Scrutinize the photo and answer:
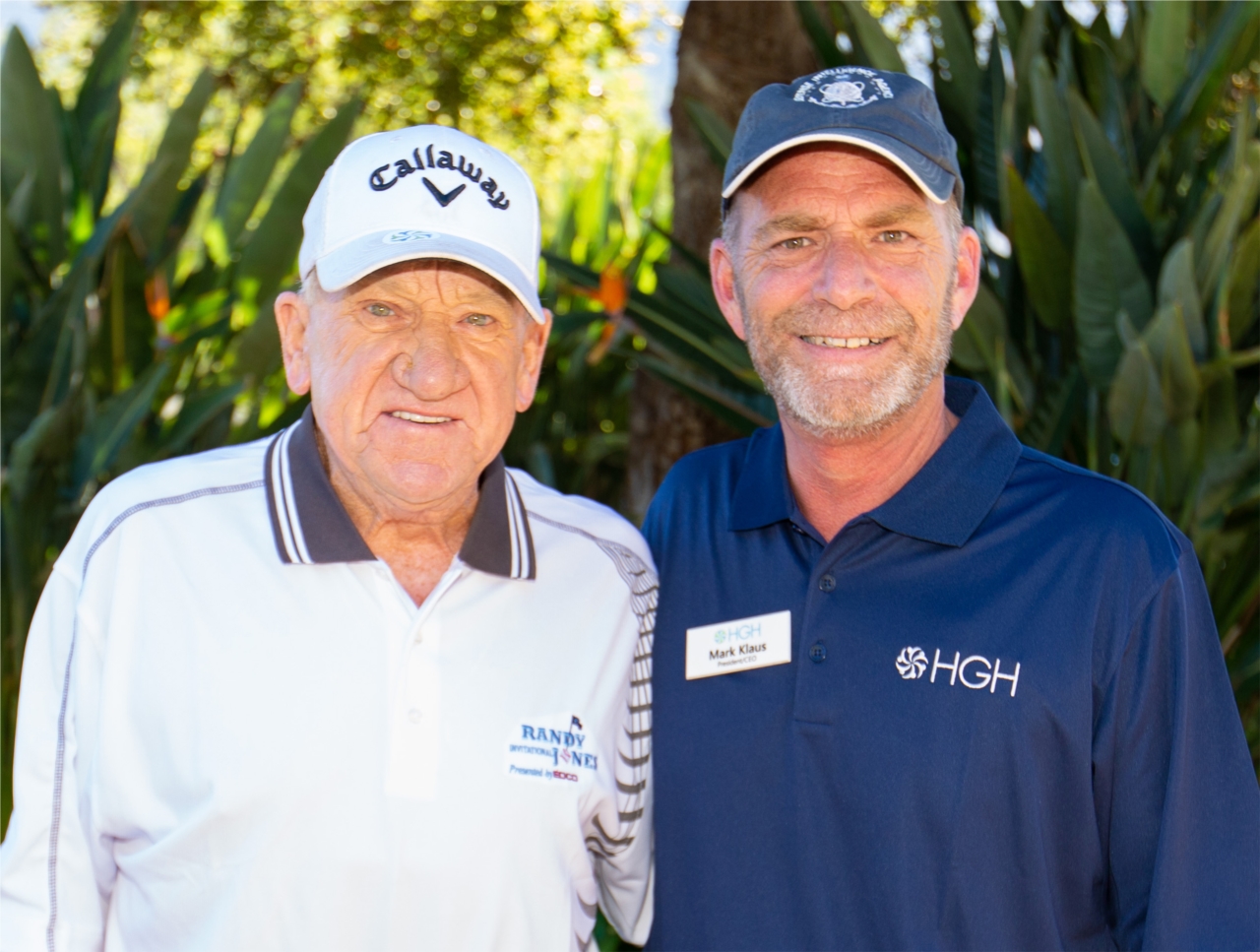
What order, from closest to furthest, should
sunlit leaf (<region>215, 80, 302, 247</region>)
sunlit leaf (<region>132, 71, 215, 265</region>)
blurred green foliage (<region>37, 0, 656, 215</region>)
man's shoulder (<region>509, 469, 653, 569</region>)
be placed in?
man's shoulder (<region>509, 469, 653, 569</region>) → sunlit leaf (<region>132, 71, 215, 265</region>) → sunlit leaf (<region>215, 80, 302, 247</region>) → blurred green foliage (<region>37, 0, 656, 215</region>)

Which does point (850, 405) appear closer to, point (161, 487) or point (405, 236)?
point (405, 236)

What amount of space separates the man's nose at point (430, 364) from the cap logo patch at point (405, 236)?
150 mm

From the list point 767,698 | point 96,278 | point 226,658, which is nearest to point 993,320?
point 767,698

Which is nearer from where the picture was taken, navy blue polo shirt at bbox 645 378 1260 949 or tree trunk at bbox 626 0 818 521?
navy blue polo shirt at bbox 645 378 1260 949

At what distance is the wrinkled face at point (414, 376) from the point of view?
2.12 meters

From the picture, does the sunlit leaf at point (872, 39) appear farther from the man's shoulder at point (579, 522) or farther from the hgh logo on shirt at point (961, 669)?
the hgh logo on shirt at point (961, 669)

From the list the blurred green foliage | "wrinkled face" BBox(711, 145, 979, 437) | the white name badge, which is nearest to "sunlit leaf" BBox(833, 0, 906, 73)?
"wrinkled face" BBox(711, 145, 979, 437)

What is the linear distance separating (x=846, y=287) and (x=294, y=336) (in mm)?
1010

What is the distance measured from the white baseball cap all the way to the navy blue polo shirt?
78 cm

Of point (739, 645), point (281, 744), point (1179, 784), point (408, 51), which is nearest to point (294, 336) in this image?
A: point (281, 744)

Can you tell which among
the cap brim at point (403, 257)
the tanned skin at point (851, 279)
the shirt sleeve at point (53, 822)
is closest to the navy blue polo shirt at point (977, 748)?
the tanned skin at point (851, 279)

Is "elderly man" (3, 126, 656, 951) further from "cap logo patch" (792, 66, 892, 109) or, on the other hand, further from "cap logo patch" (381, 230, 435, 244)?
"cap logo patch" (792, 66, 892, 109)

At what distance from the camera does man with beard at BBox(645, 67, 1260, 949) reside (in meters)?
1.98

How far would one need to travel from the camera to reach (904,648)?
2.11 metres
